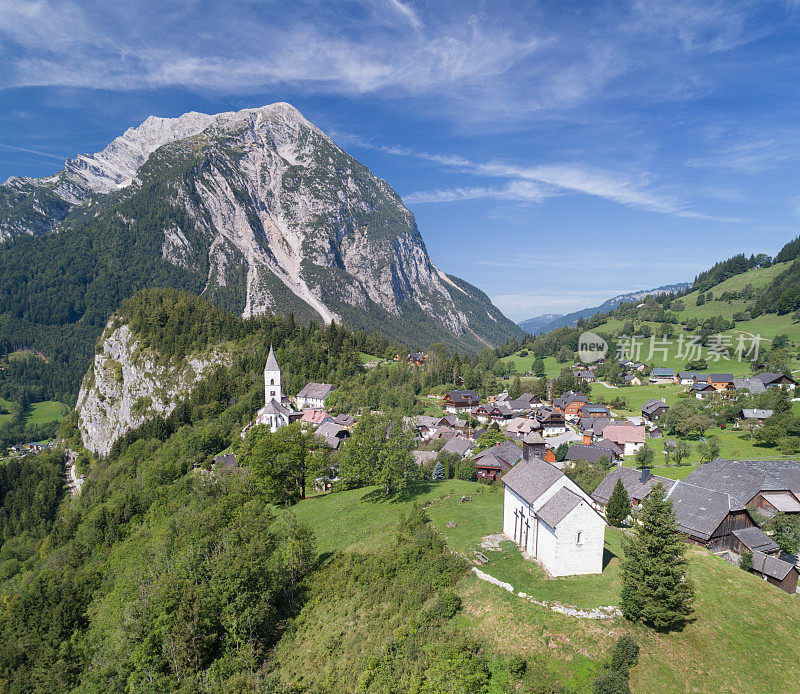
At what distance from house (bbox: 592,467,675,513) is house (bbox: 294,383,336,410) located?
63.6 m

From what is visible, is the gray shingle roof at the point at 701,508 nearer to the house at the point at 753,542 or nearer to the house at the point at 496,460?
the house at the point at 753,542

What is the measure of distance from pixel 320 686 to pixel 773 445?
2865 inches

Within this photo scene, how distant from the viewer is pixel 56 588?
37906 mm

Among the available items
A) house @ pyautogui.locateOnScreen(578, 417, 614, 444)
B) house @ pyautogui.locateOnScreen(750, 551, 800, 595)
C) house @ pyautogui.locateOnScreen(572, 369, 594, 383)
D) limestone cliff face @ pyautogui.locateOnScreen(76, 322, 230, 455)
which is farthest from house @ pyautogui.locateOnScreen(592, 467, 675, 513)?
limestone cliff face @ pyautogui.locateOnScreen(76, 322, 230, 455)

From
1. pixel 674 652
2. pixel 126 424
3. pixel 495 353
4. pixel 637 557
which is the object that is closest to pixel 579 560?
pixel 637 557

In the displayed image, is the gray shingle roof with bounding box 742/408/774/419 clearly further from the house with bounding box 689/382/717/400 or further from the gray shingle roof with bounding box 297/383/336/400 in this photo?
the gray shingle roof with bounding box 297/383/336/400

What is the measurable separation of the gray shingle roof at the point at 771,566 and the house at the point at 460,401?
69350 mm

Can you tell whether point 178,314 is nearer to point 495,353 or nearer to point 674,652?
point 495,353

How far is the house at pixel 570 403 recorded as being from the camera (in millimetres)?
106188

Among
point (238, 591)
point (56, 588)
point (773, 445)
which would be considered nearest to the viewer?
point (238, 591)

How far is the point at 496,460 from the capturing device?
220 ft

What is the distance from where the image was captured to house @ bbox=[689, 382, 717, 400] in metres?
103

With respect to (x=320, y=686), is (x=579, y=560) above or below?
above

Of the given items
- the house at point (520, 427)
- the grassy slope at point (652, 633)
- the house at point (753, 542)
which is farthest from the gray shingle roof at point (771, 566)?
the house at point (520, 427)
